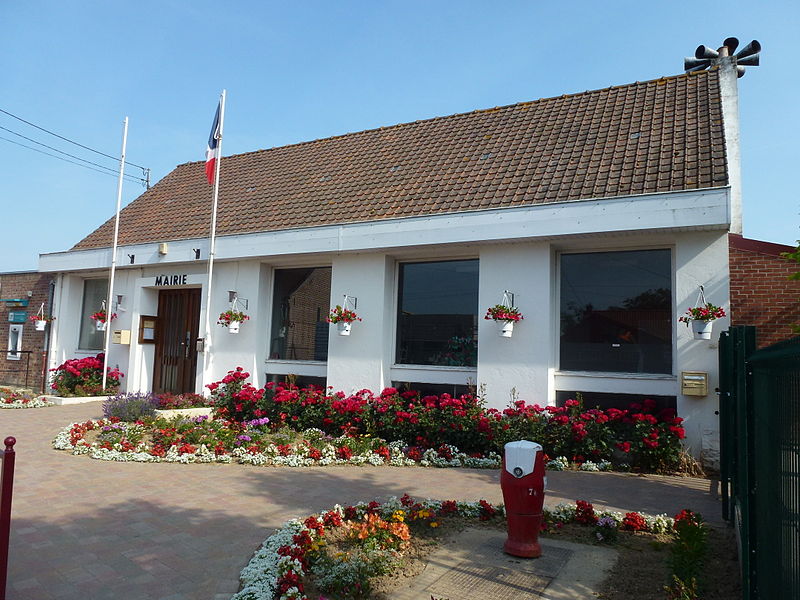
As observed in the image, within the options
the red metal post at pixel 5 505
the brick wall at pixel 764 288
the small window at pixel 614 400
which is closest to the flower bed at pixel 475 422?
the small window at pixel 614 400

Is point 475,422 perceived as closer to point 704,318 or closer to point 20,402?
point 704,318

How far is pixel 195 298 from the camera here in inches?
533

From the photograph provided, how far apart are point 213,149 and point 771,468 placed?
12465mm

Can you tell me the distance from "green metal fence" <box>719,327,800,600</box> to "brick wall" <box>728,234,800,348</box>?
4452 mm

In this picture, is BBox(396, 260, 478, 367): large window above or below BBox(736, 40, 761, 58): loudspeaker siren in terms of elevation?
below

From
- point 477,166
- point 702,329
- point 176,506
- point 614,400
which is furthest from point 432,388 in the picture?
point 176,506

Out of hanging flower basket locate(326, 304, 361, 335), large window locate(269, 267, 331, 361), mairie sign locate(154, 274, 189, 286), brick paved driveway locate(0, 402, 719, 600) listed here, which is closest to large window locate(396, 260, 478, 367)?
hanging flower basket locate(326, 304, 361, 335)

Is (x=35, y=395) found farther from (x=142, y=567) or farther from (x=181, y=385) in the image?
(x=142, y=567)

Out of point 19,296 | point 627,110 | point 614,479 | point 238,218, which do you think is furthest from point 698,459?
point 19,296

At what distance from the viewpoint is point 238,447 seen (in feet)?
28.8

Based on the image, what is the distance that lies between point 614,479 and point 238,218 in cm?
957

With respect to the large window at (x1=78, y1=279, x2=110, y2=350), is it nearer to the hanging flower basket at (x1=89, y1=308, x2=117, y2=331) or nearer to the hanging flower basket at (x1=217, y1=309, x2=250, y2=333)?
the hanging flower basket at (x1=89, y1=308, x2=117, y2=331)

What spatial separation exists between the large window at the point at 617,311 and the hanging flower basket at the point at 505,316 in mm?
866

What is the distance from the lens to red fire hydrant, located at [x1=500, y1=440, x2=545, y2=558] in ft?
15.2
